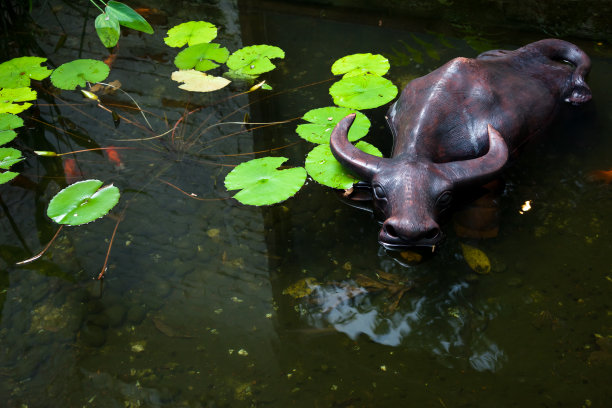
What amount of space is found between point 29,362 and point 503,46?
14.0 feet

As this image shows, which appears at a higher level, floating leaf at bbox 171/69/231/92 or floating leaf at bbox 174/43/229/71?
floating leaf at bbox 174/43/229/71

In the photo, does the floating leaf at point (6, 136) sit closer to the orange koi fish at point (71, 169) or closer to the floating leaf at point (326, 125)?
the orange koi fish at point (71, 169)

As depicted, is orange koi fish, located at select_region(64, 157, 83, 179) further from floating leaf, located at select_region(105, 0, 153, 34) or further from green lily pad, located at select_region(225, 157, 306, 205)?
floating leaf, located at select_region(105, 0, 153, 34)

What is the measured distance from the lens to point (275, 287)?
284cm

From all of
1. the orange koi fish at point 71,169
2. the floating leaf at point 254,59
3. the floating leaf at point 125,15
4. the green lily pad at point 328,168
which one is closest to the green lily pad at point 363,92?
the green lily pad at point 328,168

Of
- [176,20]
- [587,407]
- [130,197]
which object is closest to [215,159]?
[130,197]

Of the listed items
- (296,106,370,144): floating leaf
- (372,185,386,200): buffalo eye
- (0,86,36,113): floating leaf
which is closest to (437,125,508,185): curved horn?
(372,185,386,200): buffalo eye

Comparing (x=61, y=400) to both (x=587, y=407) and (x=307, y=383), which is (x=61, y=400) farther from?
(x=587, y=407)

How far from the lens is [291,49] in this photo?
471 cm

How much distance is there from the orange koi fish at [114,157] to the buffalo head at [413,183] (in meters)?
1.52

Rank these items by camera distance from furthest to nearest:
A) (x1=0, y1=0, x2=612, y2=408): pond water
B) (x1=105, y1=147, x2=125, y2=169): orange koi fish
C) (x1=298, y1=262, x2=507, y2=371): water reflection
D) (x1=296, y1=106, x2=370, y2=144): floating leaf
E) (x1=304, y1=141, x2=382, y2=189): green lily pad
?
1. (x1=105, y1=147, x2=125, y2=169): orange koi fish
2. (x1=296, y1=106, x2=370, y2=144): floating leaf
3. (x1=304, y1=141, x2=382, y2=189): green lily pad
4. (x1=298, y1=262, x2=507, y2=371): water reflection
5. (x1=0, y1=0, x2=612, y2=408): pond water

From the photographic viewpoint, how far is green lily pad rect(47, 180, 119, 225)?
3.09 meters

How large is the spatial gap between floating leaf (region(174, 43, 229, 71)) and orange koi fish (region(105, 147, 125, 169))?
0.99 meters

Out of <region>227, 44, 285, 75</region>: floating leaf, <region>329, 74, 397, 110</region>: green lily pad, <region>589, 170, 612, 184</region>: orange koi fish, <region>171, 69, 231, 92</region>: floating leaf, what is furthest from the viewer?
<region>227, 44, 285, 75</region>: floating leaf
